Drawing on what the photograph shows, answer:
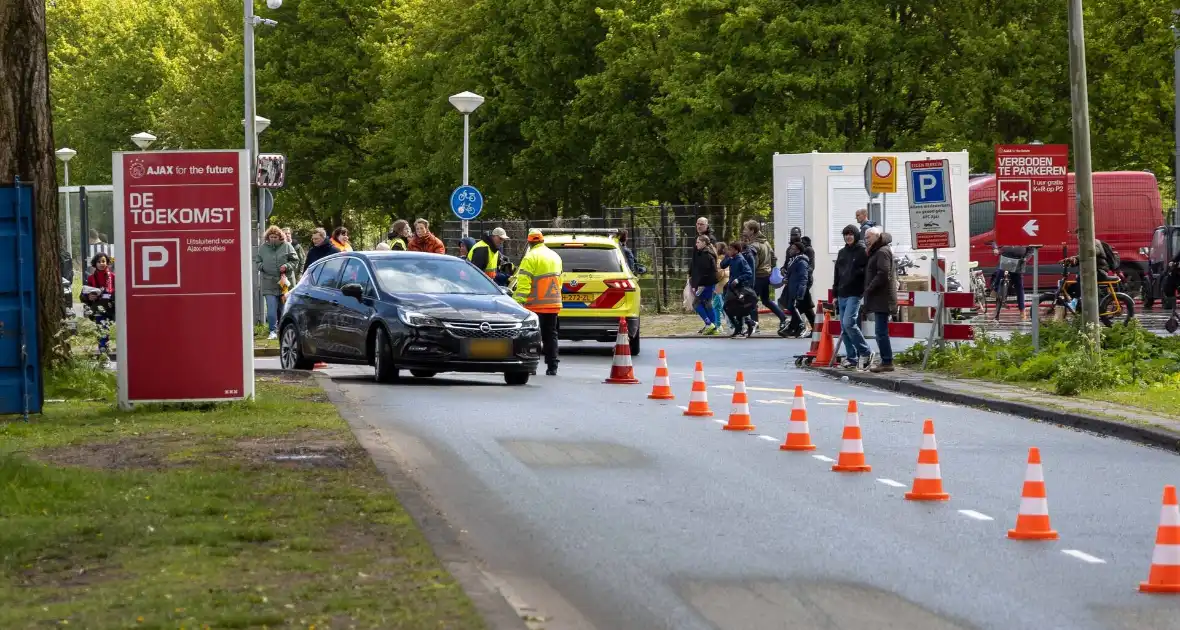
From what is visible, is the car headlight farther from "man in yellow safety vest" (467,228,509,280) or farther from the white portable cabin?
the white portable cabin

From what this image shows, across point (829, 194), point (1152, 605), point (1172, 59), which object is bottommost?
point (1152, 605)

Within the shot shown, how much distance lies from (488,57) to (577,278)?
35992 mm

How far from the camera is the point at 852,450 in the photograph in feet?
44.5

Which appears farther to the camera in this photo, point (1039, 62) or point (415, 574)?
point (1039, 62)

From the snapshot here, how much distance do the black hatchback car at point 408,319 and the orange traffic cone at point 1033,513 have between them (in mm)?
11358

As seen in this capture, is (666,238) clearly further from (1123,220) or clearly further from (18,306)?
(18,306)

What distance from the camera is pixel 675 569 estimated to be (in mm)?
9188

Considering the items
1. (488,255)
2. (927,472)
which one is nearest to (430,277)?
(488,255)

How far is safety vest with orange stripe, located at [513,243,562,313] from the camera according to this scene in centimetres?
2316

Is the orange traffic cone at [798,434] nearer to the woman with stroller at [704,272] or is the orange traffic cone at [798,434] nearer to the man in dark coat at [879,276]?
the man in dark coat at [879,276]

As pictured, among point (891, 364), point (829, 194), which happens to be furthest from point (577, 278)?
point (829, 194)

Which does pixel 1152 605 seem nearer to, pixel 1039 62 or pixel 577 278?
pixel 577 278

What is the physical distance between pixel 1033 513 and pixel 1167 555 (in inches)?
64.3

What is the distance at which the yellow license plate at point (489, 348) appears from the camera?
21.2 metres
